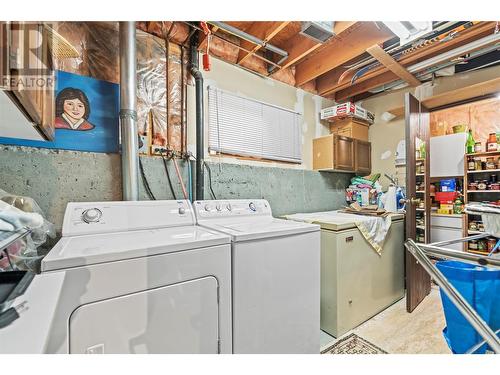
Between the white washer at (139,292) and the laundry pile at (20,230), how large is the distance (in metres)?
0.13

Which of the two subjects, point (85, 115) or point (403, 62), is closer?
point (85, 115)

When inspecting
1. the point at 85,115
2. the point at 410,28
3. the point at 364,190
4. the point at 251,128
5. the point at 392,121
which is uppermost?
the point at 410,28

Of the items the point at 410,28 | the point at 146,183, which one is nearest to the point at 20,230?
the point at 146,183

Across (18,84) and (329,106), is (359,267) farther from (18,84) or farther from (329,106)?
(18,84)

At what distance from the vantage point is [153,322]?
954 millimetres

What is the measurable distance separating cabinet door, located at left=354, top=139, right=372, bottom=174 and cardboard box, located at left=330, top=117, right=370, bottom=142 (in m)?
0.10

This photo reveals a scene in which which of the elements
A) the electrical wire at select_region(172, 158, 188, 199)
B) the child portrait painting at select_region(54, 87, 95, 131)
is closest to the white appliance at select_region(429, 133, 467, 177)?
the electrical wire at select_region(172, 158, 188, 199)

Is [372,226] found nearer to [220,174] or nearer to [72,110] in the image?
[220,174]

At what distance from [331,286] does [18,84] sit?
216 cm

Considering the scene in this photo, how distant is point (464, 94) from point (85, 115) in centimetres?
365

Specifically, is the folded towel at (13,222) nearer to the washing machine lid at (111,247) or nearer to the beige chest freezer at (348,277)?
the washing machine lid at (111,247)

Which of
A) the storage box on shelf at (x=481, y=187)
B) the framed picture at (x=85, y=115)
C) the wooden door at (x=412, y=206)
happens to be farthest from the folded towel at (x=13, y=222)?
the storage box on shelf at (x=481, y=187)

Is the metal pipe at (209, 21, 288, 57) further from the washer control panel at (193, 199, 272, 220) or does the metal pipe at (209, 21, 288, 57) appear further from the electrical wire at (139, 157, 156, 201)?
the washer control panel at (193, 199, 272, 220)
